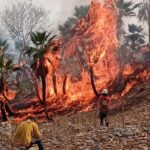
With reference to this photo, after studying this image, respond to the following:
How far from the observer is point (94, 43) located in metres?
37.5

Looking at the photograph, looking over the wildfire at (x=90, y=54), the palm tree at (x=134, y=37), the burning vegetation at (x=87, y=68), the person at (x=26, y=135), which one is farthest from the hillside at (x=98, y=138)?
the palm tree at (x=134, y=37)

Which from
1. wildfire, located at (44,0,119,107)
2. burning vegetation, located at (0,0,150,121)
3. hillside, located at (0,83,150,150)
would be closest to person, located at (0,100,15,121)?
burning vegetation, located at (0,0,150,121)

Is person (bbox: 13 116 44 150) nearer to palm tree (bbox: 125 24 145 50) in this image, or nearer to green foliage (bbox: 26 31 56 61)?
green foliage (bbox: 26 31 56 61)

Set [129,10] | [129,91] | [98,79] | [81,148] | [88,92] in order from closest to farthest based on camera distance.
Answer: [81,148] → [129,91] → [88,92] → [98,79] → [129,10]

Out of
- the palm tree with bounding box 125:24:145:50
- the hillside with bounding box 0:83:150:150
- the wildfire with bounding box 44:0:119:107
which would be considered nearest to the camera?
the hillside with bounding box 0:83:150:150

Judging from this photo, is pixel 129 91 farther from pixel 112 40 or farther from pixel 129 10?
pixel 129 10

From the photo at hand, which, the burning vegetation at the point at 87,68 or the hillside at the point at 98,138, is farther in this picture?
the burning vegetation at the point at 87,68

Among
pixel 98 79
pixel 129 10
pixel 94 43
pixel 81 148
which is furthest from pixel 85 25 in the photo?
pixel 81 148

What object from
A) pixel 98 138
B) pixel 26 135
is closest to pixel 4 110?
pixel 98 138

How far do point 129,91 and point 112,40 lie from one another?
6223 mm

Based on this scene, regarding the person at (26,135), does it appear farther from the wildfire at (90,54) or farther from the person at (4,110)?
the wildfire at (90,54)

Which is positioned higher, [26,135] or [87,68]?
[87,68]

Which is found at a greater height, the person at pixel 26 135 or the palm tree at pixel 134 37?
the palm tree at pixel 134 37

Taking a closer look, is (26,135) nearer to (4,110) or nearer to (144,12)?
(4,110)
